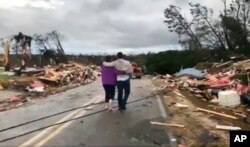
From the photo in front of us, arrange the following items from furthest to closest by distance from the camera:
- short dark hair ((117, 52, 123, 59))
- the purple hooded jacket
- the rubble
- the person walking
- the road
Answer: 1. the rubble
2. the purple hooded jacket
3. short dark hair ((117, 52, 123, 59))
4. the person walking
5. the road

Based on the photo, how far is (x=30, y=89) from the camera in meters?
28.5

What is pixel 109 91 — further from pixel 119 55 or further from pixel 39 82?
pixel 39 82

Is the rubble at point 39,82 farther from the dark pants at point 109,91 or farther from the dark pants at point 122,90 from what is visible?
the dark pants at point 122,90

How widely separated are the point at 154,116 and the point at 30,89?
1477 cm

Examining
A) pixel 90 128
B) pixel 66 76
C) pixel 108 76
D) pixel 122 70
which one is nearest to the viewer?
pixel 90 128

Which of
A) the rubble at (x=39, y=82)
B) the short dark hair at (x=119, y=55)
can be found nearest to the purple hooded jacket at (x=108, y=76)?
the short dark hair at (x=119, y=55)

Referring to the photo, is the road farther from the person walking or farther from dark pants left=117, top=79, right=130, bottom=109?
the person walking

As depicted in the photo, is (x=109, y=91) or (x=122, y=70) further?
(x=109, y=91)

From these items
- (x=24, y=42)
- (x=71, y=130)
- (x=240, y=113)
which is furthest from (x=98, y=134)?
(x=24, y=42)

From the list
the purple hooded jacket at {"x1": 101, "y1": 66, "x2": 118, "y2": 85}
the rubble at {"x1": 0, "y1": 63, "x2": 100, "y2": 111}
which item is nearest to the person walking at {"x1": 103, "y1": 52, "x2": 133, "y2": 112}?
the purple hooded jacket at {"x1": 101, "y1": 66, "x2": 118, "y2": 85}

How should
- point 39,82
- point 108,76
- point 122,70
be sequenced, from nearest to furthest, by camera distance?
1. point 122,70
2. point 108,76
3. point 39,82

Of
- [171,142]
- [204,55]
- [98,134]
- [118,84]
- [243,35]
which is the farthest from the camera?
[204,55]

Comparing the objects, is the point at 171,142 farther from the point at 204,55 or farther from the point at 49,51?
the point at 204,55

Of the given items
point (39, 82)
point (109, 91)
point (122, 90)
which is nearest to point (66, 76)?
point (39, 82)
